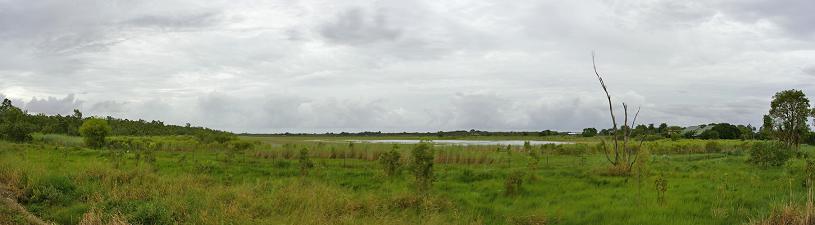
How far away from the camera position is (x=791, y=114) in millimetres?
29109

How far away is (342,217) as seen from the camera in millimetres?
11125

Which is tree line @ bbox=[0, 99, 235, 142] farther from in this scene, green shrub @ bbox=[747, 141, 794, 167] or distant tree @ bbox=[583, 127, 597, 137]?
distant tree @ bbox=[583, 127, 597, 137]

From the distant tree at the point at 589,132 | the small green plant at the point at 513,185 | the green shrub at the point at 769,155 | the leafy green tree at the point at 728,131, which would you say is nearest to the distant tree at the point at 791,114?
the green shrub at the point at 769,155

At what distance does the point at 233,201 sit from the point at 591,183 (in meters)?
11.8

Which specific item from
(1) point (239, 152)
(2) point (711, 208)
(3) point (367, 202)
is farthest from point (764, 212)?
(1) point (239, 152)

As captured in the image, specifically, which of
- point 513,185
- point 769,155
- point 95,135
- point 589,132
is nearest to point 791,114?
point 769,155

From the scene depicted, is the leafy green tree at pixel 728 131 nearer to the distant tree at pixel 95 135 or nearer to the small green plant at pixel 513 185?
the small green plant at pixel 513 185

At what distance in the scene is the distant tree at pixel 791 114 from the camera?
94.3 ft

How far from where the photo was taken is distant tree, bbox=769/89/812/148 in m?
28.7

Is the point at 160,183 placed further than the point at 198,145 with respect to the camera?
No

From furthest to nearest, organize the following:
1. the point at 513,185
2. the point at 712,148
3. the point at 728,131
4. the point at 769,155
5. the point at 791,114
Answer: the point at 728,131, the point at 712,148, the point at 791,114, the point at 769,155, the point at 513,185

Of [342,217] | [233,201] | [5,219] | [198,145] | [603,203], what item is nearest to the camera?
[5,219]

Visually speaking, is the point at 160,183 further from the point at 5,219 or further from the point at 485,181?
the point at 485,181

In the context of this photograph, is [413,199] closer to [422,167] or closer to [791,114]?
[422,167]
